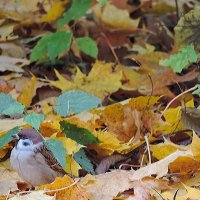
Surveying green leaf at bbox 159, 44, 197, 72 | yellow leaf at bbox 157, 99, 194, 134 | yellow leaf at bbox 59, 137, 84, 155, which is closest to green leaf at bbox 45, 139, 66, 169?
yellow leaf at bbox 59, 137, 84, 155

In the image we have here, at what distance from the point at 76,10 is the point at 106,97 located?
0.58 meters

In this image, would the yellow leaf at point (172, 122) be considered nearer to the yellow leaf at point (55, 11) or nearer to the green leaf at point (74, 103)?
the green leaf at point (74, 103)

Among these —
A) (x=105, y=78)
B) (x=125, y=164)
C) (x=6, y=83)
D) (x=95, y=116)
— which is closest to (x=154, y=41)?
(x=105, y=78)

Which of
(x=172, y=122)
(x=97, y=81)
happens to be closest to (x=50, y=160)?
(x=172, y=122)

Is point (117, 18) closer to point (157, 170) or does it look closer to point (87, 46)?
point (87, 46)

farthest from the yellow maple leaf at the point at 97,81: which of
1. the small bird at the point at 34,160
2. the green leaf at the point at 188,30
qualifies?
the small bird at the point at 34,160

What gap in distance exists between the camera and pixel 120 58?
4.46 m

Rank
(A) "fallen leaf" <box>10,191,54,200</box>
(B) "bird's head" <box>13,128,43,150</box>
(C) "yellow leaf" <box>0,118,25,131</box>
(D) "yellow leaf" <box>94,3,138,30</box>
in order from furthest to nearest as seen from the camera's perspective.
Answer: (D) "yellow leaf" <box>94,3,138,30</box> → (C) "yellow leaf" <box>0,118,25,131</box> → (B) "bird's head" <box>13,128,43,150</box> → (A) "fallen leaf" <box>10,191,54,200</box>

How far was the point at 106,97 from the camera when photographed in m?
3.80

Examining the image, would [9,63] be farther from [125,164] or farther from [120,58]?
[125,164]

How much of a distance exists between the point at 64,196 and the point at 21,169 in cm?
33

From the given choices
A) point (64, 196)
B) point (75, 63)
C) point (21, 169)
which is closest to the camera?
point (64, 196)

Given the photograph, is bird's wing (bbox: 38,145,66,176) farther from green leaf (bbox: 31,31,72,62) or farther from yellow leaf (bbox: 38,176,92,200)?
green leaf (bbox: 31,31,72,62)

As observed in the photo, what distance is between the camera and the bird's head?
9.18ft
